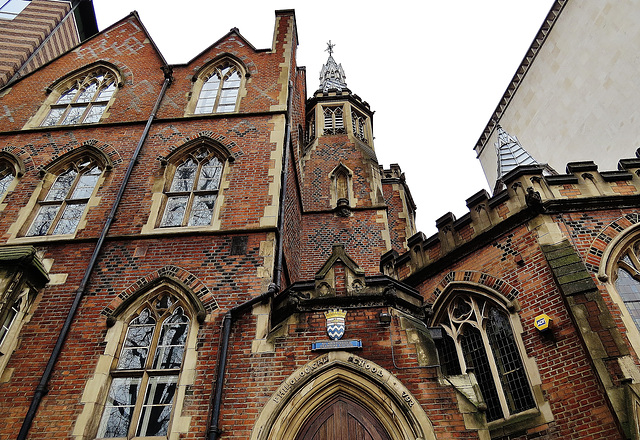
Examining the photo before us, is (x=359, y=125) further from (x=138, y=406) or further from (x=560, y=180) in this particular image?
(x=138, y=406)

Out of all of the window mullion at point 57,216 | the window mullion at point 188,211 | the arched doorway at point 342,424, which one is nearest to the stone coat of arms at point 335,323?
the arched doorway at point 342,424

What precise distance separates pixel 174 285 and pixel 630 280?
7.76m

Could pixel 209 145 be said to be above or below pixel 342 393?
above

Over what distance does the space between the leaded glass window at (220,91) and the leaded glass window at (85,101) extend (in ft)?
8.90

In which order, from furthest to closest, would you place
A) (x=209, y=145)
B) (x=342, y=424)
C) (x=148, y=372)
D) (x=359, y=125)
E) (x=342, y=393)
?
(x=359, y=125), (x=209, y=145), (x=148, y=372), (x=342, y=393), (x=342, y=424)

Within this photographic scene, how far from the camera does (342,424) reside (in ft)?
18.5

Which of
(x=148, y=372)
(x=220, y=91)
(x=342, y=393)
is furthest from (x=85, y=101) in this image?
(x=342, y=393)

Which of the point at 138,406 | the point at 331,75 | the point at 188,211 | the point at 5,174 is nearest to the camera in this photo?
the point at 138,406

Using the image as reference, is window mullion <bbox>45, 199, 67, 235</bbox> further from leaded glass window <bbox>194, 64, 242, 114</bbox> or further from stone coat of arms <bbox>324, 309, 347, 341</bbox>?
stone coat of arms <bbox>324, 309, 347, 341</bbox>

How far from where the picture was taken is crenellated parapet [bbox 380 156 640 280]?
7691mm

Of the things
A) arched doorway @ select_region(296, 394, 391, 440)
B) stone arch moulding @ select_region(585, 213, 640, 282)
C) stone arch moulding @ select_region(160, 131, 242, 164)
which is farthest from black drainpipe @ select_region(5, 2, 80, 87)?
stone arch moulding @ select_region(585, 213, 640, 282)

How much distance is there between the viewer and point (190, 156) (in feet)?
32.9

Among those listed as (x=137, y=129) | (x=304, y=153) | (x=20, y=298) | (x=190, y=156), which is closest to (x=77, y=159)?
(x=137, y=129)

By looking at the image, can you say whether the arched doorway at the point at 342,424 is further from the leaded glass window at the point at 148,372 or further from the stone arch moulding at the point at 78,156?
the stone arch moulding at the point at 78,156
